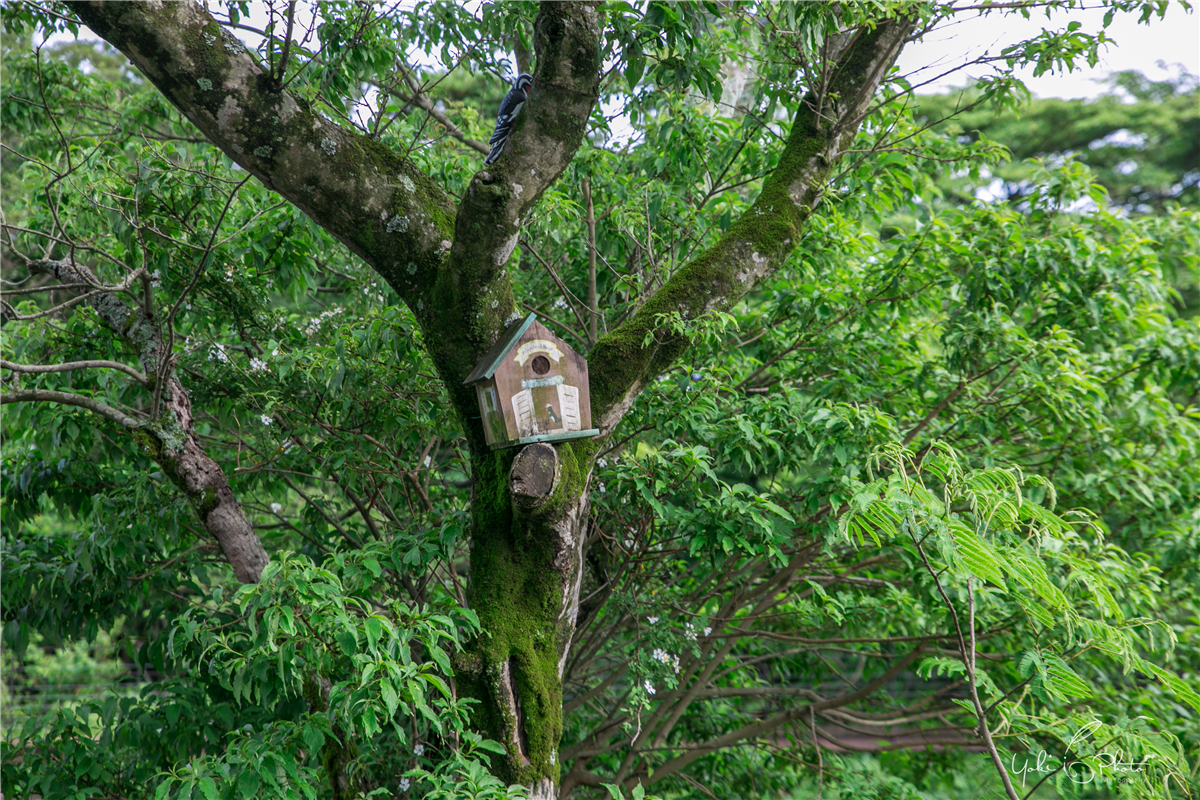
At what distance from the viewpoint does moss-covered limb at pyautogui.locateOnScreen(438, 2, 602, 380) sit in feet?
7.56

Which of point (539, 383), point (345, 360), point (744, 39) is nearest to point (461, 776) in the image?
point (539, 383)

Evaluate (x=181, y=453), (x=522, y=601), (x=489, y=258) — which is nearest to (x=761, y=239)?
(x=489, y=258)

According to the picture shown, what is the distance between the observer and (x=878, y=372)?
3580 millimetres

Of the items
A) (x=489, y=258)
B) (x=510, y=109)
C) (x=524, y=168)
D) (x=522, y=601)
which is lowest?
(x=522, y=601)

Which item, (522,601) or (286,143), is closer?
(286,143)

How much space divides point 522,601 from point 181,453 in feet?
4.36

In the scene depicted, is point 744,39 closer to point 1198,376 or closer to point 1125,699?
point 1198,376

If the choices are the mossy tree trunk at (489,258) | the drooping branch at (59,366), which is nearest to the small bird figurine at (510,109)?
the mossy tree trunk at (489,258)

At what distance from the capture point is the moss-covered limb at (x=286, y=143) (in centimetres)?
215

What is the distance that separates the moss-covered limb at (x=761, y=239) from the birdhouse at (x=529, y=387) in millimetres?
A: 183

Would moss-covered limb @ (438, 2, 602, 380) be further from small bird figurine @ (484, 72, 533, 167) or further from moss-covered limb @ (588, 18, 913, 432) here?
moss-covered limb @ (588, 18, 913, 432)

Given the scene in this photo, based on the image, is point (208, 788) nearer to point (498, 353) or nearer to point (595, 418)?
point (498, 353)

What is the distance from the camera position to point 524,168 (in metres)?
2.34

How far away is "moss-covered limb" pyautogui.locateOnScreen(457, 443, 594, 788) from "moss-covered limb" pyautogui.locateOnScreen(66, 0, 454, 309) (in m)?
0.70
